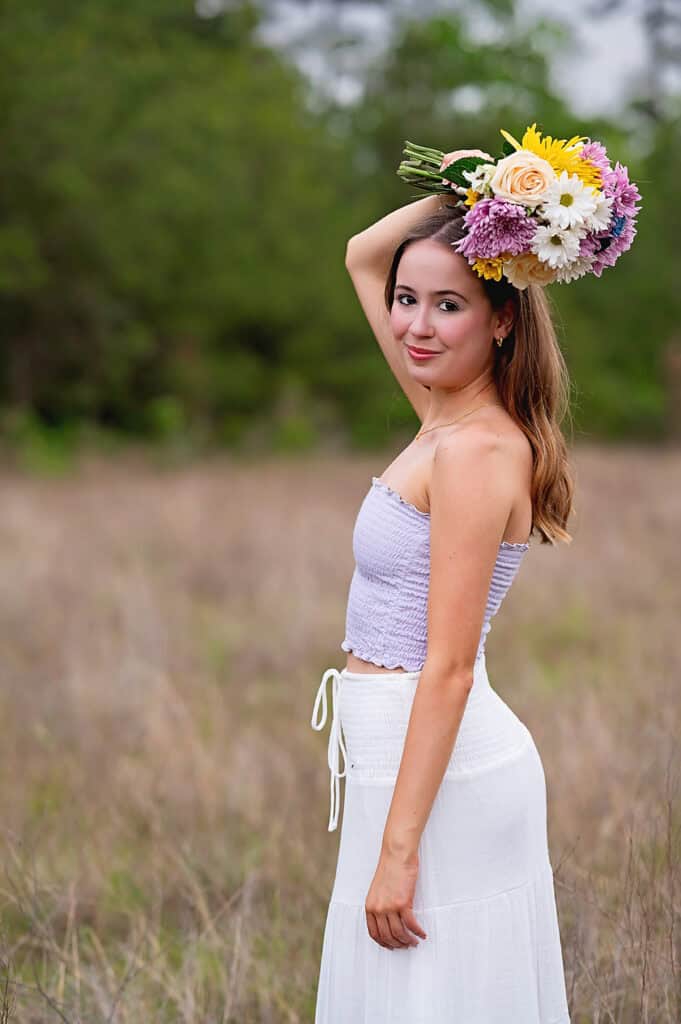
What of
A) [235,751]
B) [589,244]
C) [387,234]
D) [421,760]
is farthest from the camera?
[235,751]

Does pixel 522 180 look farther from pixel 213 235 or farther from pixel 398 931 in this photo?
pixel 213 235

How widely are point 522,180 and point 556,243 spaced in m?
0.11

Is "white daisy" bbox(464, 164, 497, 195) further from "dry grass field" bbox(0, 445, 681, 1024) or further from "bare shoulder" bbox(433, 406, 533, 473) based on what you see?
"dry grass field" bbox(0, 445, 681, 1024)

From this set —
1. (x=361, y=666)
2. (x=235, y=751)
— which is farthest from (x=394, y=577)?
(x=235, y=751)

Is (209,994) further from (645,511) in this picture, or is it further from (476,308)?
(645,511)

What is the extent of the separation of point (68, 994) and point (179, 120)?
16513 millimetres

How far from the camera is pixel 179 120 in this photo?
17.9 meters

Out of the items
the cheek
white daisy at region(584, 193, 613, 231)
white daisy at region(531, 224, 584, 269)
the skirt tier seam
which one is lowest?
the skirt tier seam

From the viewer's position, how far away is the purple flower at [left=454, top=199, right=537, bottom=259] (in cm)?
188

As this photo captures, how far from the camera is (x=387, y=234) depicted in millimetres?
2385

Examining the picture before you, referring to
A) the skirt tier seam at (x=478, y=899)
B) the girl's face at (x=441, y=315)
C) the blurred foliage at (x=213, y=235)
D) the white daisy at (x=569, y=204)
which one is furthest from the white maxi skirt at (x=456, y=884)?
the blurred foliage at (x=213, y=235)

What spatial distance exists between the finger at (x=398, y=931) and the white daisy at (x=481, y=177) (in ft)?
3.64

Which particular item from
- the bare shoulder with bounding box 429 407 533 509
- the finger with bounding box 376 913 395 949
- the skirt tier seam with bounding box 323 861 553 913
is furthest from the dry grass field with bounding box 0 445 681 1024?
the bare shoulder with bounding box 429 407 533 509

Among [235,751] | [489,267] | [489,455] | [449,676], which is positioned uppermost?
[489,267]
